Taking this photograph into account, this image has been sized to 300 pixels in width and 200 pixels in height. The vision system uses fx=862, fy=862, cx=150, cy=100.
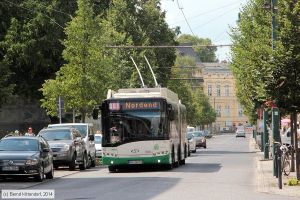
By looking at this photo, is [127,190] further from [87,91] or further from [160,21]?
[160,21]

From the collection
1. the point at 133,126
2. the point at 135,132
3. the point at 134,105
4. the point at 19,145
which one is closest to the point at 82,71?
the point at 134,105

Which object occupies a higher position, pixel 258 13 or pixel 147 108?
pixel 258 13

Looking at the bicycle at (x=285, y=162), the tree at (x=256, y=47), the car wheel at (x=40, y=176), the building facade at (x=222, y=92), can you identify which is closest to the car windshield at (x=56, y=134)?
the tree at (x=256, y=47)

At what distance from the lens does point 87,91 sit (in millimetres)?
51375

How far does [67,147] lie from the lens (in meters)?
35.0

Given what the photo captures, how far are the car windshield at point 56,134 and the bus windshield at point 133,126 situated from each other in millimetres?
3373

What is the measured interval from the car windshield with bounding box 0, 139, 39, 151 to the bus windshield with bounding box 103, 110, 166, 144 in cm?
554

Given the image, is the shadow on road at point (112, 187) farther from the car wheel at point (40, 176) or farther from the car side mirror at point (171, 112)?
the car side mirror at point (171, 112)

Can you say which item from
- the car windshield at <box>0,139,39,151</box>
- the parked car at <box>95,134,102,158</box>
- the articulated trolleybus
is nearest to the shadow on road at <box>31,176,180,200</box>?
the car windshield at <box>0,139,39,151</box>

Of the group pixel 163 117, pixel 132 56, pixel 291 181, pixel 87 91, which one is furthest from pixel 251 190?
pixel 132 56

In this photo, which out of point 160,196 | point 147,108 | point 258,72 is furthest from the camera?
point 147,108

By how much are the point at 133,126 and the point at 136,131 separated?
0.76ft

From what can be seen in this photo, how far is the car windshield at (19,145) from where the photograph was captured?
1097 inches

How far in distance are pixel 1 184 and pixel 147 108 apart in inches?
358
